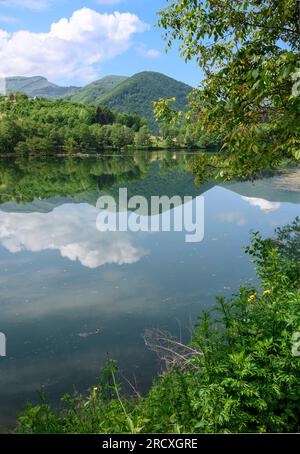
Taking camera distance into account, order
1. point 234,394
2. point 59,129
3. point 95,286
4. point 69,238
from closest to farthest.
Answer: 1. point 234,394
2. point 95,286
3. point 69,238
4. point 59,129

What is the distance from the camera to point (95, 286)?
13570mm

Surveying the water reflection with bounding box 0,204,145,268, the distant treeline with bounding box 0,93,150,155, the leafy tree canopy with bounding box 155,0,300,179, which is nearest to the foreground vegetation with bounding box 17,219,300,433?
the leafy tree canopy with bounding box 155,0,300,179

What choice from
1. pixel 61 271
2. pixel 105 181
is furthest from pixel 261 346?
pixel 105 181

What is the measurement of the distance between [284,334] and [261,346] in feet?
1.03

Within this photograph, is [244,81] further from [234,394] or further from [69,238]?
[69,238]

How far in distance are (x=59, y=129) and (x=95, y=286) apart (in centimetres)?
10025

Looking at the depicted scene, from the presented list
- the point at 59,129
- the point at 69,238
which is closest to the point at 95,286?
the point at 69,238

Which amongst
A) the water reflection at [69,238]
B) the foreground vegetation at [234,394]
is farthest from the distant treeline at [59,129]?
the foreground vegetation at [234,394]

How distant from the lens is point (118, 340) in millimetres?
9836

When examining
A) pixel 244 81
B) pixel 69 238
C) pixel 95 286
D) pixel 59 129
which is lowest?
pixel 95 286

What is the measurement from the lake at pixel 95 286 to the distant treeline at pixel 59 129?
6863 centimetres

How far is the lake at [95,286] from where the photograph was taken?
871 cm

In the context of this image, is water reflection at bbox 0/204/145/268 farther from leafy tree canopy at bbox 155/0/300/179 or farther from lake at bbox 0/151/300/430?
leafy tree canopy at bbox 155/0/300/179
